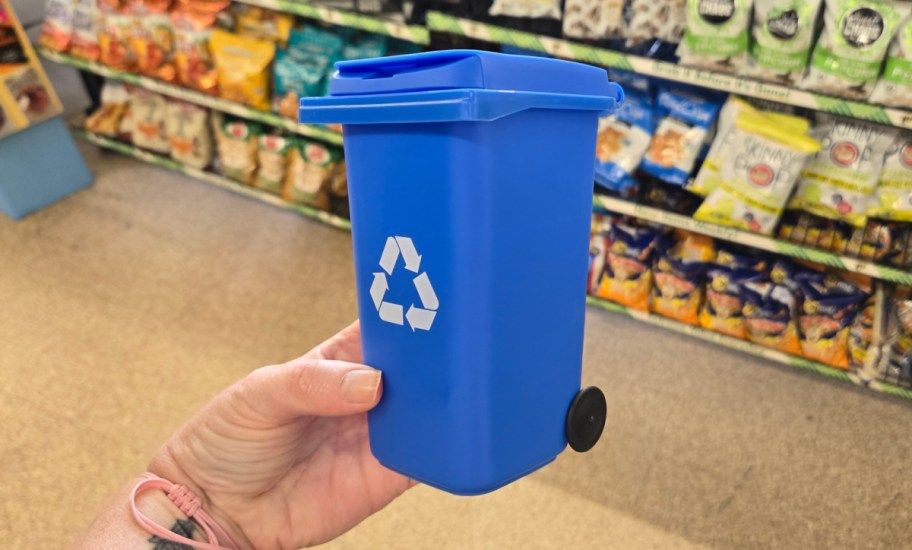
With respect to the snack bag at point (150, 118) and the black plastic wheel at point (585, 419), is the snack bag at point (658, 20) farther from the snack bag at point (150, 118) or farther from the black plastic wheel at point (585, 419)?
the snack bag at point (150, 118)

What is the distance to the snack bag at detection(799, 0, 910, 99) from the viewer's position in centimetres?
146

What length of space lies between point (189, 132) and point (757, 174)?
86.9 inches

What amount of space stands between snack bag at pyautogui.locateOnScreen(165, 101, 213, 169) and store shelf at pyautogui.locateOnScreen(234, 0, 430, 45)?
715 millimetres

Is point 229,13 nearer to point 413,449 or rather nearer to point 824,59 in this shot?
point 824,59

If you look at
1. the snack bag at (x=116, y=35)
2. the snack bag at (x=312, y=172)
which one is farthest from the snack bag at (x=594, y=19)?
the snack bag at (x=116, y=35)

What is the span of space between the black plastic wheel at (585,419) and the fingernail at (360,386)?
0.87 ft

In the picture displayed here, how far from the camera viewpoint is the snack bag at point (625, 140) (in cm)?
188

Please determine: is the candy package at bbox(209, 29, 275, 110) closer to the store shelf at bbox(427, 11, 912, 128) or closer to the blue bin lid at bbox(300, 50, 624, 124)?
the store shelf at bbox(427, 11, 912, 128)

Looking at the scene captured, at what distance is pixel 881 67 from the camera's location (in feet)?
5.04

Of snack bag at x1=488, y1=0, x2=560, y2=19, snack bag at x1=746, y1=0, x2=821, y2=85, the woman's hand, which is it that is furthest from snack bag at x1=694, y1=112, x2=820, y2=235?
the woman's hand

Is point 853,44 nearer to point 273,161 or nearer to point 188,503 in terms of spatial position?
point 188,503

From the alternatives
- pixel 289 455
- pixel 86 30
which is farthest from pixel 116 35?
pixel 289 455

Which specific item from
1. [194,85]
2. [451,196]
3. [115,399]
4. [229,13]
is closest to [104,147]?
[194,85]

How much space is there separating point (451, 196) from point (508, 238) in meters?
0.08
